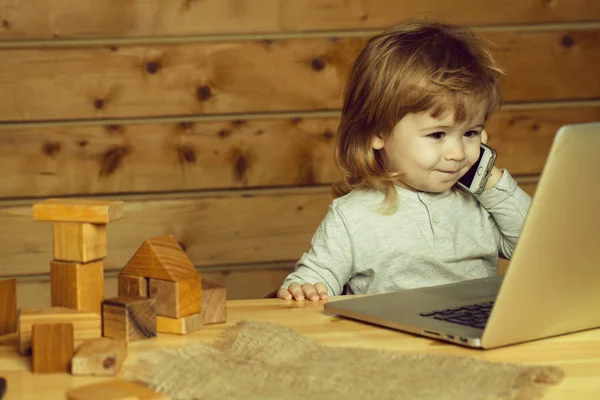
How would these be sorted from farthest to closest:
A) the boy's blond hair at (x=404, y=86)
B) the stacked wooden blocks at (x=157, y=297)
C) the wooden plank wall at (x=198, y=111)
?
the wooden plank wall at (x=198, y=111), the boy's blond hair at (x=404, y=86), the stacked wooden blocks at (x=157, y=297)

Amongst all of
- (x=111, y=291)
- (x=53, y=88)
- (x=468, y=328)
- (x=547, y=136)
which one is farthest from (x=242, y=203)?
(x=468, y=328)

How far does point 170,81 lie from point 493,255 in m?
1.12

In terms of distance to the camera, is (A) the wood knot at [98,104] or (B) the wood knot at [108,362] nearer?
(B) the wood knot at [108,362]

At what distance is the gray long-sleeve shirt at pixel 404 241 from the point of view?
69.8 inches

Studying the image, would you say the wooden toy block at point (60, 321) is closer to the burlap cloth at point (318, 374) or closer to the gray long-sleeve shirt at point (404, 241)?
the burlap cloth at point (318, 374)

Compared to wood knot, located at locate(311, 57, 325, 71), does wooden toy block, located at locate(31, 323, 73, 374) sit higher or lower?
lower

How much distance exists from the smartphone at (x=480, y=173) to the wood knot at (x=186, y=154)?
1.00 meters

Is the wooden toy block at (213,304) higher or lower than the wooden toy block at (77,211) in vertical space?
lower

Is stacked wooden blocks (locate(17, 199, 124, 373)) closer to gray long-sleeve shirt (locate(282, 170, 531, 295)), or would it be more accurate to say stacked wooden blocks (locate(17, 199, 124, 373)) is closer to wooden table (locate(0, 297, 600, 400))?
wooden table (locate(0, 297, 600, 400))

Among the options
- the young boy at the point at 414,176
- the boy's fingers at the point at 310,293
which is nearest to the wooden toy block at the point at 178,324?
the boy's fingers at the point at 310,293

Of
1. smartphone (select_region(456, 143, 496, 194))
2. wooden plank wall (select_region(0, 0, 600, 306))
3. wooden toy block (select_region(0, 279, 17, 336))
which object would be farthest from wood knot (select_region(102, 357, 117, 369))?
wooden plank wall (select_region(0, 0, 600, 306))

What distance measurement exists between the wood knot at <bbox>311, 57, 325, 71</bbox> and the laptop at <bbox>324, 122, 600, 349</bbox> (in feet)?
5.11

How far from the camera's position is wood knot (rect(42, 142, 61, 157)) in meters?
2.58

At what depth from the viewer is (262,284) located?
273 centimetres
